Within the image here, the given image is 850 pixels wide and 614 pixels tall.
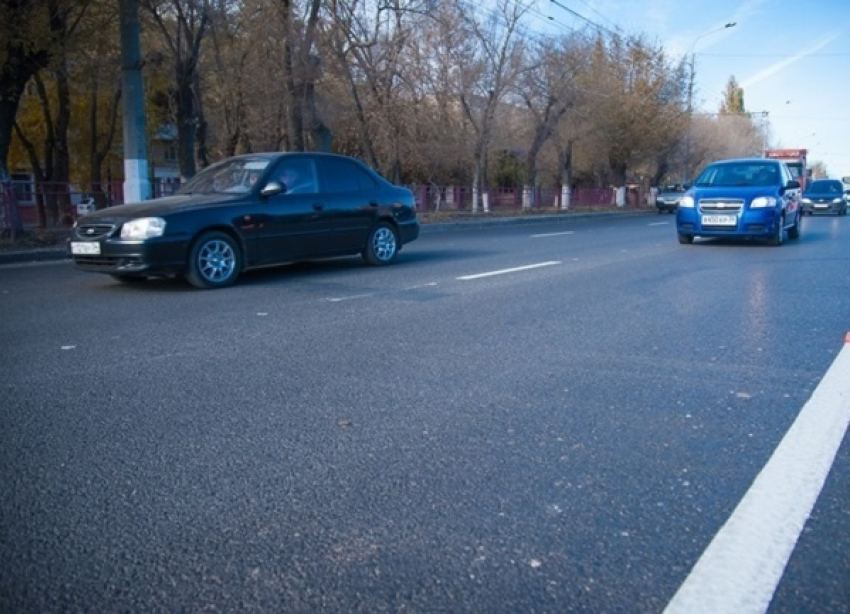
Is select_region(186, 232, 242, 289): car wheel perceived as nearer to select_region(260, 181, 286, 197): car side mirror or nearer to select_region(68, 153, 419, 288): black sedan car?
select_region(68, 153, 419, 288): black sedan car

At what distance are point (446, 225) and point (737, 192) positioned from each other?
34.0ft

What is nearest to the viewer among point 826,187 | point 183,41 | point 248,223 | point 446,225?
point 248,223

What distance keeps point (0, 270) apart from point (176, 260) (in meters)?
4.59

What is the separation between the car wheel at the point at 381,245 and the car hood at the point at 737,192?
245 inches

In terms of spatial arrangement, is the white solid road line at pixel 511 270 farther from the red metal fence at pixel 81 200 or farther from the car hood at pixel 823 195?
the car hood at pixel 823 195

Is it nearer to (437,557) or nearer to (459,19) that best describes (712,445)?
(437,557)

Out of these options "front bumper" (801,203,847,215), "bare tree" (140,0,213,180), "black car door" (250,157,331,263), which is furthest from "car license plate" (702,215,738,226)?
"front bumper" (801,203,847,215)

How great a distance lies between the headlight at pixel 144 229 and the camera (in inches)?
281

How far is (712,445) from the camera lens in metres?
3.05

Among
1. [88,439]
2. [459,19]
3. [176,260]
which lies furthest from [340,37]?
[88,439]

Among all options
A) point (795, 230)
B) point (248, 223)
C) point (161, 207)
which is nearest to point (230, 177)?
point (248, 223)

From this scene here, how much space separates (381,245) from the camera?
9828 mm

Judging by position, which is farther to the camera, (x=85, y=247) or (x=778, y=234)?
(x=778, y=234)

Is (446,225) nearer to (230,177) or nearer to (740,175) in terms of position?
(740,175)
